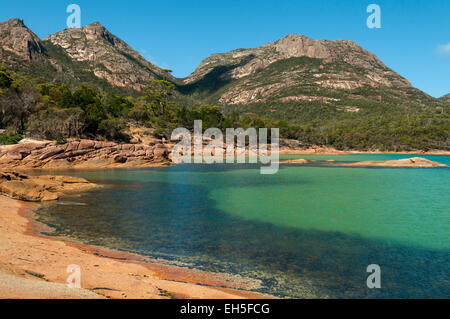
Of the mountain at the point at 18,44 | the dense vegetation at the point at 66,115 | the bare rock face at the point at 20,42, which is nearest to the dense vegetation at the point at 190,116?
the dense vegetation at the point at 66,115

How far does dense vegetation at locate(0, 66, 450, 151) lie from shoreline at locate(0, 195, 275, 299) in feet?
121

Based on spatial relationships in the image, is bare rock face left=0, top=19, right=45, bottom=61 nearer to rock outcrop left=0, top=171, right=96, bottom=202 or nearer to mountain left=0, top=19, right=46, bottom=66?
mountain left=0, top=19, right=46, bottom=66

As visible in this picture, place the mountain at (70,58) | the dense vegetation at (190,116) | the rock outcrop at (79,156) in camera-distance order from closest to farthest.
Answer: the rock outcrop at (79,156)
the dense vegetation at (190,116)
the mountain at (70,58)

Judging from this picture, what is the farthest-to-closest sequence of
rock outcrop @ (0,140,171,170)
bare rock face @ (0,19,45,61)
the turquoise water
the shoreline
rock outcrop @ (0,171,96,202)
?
bare rock face @ (0,19,45,61) < rock outcrop @ (0,140,171,170) < rock outcrop @ (0,171,96,202) < the turquoise water < the shoreline

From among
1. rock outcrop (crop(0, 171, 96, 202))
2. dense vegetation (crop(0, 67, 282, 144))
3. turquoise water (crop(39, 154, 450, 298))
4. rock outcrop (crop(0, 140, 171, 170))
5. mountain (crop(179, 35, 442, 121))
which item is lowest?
turquoise water (crop(39, 154, 450, 298))

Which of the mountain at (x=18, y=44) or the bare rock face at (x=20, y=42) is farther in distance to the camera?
the bare rock face at (x=20, y=42)

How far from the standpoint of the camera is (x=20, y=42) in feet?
448

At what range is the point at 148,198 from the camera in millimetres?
20266

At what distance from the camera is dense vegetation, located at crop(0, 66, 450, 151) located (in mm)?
47719

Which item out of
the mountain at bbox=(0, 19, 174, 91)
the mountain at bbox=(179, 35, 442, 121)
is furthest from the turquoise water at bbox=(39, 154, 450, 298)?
the mountain at bbox=(179, 35, 442, 121)

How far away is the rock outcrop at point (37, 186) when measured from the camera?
59.9 feet

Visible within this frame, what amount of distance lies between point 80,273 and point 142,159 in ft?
134

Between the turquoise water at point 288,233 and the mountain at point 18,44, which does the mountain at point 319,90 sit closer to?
the mountain at point 18,44
